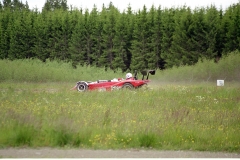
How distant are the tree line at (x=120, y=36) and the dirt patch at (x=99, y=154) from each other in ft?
81.8

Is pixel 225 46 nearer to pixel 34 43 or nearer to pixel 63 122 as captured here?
pixel 34 43

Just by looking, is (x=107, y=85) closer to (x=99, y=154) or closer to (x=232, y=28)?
(x=99, y=154)

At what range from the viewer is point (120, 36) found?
39.1 m

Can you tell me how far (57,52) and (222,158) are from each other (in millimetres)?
31883

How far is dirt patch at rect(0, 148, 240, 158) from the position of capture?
7238 mm

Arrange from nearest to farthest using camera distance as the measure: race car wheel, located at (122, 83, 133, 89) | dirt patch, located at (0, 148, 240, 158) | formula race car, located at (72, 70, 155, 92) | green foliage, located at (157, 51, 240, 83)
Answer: dirt patch, located at (0, 148, 240, 158), formula race car, located at (72, 70, 155, 92), race car wheel, located at (122, 83, 133, 89), green foliage, located at (157, 51, 240, 83)

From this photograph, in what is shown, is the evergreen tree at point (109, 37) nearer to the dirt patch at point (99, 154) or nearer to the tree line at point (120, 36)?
the tree line at point (120, 36)

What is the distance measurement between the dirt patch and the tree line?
2492 centimetres

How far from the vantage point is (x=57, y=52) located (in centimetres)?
3744

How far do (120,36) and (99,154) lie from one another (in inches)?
1275

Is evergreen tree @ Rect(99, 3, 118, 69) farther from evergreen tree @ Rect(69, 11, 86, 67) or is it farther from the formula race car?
the formula race car

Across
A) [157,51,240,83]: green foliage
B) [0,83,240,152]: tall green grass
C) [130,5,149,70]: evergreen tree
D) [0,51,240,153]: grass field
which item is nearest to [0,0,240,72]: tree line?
[130,5,149,70]: evergreen tree

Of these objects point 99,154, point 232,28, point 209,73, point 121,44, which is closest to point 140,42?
point 121,44

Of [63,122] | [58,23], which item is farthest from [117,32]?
[63,122]
